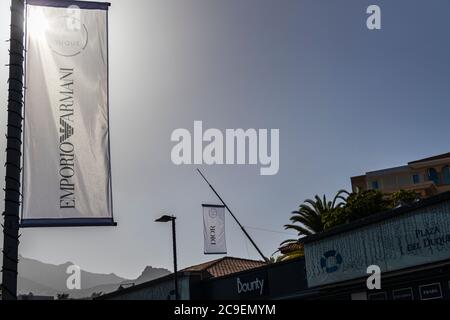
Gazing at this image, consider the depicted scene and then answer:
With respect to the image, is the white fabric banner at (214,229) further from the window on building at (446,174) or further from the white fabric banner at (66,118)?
the window on building at (446,174)

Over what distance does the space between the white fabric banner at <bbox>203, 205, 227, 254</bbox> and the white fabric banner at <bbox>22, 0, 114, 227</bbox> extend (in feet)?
74.3

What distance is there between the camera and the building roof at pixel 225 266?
37816 mm

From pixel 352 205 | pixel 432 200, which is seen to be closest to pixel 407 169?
pixel 352 205

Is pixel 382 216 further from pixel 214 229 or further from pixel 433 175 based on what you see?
pixel 433 175

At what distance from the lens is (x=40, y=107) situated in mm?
9867

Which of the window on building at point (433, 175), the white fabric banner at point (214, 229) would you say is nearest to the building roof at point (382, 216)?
the white fabric banner at point (214, 229)

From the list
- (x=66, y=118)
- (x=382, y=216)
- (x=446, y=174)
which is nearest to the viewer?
(x=66, y=118)

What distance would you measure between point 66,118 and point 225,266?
102 feet

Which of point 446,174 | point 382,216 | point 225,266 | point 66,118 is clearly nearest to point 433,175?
point 446,174

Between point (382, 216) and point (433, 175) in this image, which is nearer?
point (382, 216)

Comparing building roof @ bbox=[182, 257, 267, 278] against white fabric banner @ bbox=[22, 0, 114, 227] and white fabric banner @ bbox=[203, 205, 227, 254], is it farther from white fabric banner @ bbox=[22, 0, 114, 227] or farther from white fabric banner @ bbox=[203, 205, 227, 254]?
white fabric banner @ bbox=[22, 0, 114, 227]

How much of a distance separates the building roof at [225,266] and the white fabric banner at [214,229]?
11.4 ft

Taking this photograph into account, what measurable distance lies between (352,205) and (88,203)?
117 feet

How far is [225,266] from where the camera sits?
39875 mm
